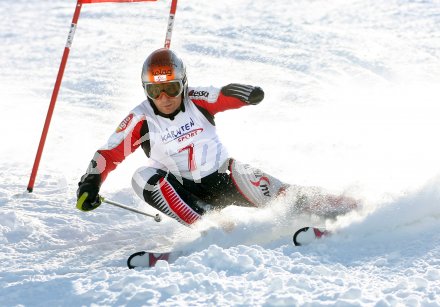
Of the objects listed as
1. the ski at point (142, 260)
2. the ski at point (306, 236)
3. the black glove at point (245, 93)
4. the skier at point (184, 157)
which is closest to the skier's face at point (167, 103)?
the skier at point (184, 157)

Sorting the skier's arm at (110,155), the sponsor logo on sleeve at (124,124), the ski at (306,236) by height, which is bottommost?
the ski at (306,236)

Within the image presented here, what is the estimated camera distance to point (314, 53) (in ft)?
33.7

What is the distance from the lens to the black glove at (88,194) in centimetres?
395

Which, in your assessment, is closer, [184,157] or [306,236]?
[306,236]

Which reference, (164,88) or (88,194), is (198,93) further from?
(88,194)

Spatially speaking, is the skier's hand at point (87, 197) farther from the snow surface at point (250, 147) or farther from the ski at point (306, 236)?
the ski at point (306, 236)

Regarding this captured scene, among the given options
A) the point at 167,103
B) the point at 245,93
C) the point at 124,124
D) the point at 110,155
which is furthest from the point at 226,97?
the point at 110,155

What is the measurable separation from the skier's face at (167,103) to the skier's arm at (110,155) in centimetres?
15

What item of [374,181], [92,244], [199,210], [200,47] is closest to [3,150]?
[92,244]

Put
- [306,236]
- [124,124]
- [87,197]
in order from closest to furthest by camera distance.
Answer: [306,236], [87,197], [124,124]

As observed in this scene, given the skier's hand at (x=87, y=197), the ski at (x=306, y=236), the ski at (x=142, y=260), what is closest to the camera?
the ski at (x=306, y=236)

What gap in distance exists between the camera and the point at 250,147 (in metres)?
6.82

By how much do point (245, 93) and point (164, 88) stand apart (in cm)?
51

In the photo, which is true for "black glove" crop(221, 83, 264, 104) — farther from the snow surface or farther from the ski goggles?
the snow surface
